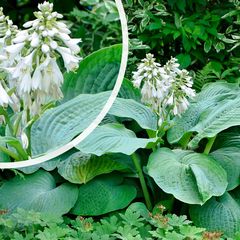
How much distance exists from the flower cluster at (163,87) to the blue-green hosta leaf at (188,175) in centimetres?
20

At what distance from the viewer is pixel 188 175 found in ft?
7.06

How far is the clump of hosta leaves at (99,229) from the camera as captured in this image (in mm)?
1785

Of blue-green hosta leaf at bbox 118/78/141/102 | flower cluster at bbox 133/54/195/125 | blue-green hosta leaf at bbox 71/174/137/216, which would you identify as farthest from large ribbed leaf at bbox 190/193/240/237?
blue-green hosta leaf at bbox 118/78/141/102

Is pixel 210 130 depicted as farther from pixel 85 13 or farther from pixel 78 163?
pixel 85 13

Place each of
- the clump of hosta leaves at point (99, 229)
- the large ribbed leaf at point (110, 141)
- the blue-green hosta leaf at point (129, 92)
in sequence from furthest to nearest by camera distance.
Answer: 1. the blue-green hosta leaf at point (129, 92)
2. the large ribbed leaf at point (110, 141)
3. the clump of hosta leaves at point (99, 229)

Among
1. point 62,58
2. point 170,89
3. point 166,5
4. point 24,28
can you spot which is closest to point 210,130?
point 170,89

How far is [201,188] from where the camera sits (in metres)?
2.06

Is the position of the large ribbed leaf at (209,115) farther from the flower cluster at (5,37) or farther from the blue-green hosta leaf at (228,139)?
the flower cluster at (5,37)

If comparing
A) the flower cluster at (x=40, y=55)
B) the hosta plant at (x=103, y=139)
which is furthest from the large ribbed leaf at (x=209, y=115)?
the flower cluster at (x=40, y=55)

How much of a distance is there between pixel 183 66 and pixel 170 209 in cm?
109

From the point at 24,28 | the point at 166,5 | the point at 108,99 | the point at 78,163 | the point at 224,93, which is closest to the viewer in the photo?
the point at 24,28

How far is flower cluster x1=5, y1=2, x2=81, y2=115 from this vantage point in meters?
1.90

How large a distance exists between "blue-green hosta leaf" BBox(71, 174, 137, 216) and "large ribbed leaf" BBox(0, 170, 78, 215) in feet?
0.12

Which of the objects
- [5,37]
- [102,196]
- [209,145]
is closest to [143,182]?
[102,196]
